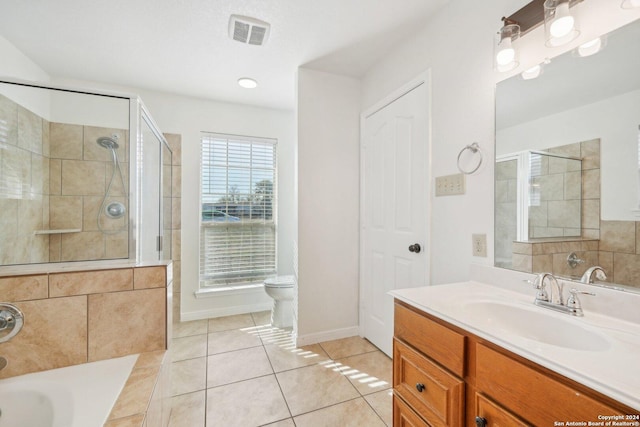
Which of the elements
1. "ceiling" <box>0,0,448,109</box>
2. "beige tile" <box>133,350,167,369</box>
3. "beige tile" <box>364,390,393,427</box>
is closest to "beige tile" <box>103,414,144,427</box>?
"beige tile" <box>133,350,167,369</box>

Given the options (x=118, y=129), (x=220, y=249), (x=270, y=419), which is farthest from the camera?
(x=220, y=249)

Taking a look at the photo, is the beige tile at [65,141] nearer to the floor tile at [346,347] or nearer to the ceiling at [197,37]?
the ceiling at [197,37]

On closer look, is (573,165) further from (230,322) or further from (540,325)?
(230,322)

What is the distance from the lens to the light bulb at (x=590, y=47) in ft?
3.32

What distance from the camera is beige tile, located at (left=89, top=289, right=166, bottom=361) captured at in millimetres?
1361

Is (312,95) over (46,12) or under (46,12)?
under

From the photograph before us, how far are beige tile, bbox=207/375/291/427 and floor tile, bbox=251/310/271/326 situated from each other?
1.02 meters

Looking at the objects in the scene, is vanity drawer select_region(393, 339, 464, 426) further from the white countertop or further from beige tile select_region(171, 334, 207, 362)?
beige tile select_region(171, 334, 207, 362)

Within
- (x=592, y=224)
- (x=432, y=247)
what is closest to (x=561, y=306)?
(x=592, y=224)

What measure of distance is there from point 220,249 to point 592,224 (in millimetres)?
3056

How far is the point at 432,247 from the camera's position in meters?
1.76

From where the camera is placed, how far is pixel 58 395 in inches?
46.1

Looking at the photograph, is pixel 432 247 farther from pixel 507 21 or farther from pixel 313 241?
pixel 507 21

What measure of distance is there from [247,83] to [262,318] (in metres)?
2.51
